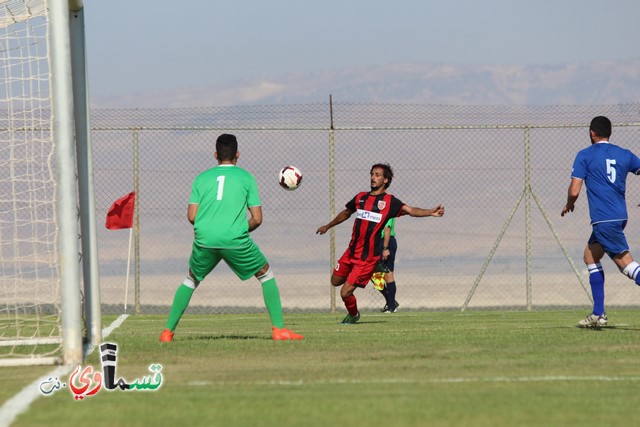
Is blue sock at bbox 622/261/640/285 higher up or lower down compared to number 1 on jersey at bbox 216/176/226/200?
lower down

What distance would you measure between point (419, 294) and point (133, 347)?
3298 cm

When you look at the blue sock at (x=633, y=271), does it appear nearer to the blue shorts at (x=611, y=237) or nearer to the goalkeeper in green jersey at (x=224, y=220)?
the blue shorts at (x=611, y=237)

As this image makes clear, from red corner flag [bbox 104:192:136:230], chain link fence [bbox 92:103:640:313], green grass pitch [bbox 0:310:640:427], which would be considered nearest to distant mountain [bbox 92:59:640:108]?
chain link fence [bbox 92:103:640:313]

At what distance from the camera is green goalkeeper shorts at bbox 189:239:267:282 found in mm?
11500

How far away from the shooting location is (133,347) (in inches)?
426

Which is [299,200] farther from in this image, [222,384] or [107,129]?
[222,384]

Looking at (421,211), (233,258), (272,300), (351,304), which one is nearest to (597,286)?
(421,211)

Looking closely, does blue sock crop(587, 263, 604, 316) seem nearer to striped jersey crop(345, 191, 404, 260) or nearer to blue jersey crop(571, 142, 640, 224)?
blue jersey crop(571, 142, 640, 224)

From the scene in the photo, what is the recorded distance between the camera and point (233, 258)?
37.8 feet

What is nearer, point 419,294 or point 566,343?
point 566,343

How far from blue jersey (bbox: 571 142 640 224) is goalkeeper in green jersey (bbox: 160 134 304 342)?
3.37 meters

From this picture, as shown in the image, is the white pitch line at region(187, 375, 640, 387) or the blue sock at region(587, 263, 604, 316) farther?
the blue sock at region(587, 263, 604, 316)

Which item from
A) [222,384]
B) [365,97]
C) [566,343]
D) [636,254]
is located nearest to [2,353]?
[222,384]

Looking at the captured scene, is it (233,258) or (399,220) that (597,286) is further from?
(399,220)
